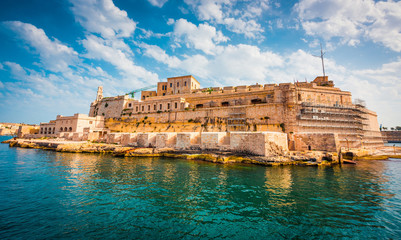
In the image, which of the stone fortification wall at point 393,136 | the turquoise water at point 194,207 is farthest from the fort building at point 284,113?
the stone fortification wall at point 393,136

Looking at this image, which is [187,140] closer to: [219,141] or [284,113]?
[219,141]

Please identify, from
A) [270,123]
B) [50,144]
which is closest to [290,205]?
[270,123]

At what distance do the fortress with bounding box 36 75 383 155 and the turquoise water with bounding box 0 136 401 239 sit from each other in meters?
9.11

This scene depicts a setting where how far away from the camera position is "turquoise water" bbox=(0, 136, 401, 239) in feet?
17.7

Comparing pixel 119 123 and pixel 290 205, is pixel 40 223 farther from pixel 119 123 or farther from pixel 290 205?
pixel 119 123

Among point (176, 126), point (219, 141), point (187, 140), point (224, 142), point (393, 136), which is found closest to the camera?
point (219, 141)

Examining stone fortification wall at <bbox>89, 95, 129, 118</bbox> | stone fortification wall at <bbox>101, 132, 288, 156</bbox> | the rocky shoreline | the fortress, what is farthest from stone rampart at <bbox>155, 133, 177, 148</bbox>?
stone fortification wall at <bbox>89, 95, 129, 118</bbox>

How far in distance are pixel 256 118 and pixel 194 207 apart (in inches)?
887

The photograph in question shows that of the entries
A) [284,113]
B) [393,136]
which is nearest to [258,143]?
[284,113]

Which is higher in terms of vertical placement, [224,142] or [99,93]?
[99,93]

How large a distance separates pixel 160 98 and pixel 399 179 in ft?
122

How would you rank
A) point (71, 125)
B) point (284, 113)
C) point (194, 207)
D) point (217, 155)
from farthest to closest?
point (71, 125) → point (284, 113) → point (217, 155) → point (194, 207)

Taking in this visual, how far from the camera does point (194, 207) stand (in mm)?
7117

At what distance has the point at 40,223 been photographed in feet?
18.5
